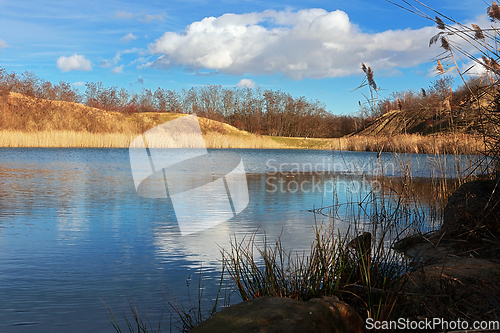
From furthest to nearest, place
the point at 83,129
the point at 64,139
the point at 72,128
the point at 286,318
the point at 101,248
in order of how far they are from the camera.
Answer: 1. the point at 72,128
2. the point at 83,129
3. the point at 64,139
4. the point at 101,248
5. the point at 286,318

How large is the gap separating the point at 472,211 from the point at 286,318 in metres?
2.97

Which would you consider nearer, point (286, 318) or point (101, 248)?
point (286, 318)

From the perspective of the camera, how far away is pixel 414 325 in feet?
6.46

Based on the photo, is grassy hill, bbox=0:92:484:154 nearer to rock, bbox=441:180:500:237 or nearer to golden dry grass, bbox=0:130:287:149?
golden dry grass, bbox=0:130:287:149

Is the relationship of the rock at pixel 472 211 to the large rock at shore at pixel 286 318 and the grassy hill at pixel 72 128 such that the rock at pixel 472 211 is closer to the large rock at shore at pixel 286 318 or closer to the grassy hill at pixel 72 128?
the large rock at shore at pixel 286 318

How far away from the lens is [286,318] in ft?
5.77

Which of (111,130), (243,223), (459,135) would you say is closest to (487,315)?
(243,223)

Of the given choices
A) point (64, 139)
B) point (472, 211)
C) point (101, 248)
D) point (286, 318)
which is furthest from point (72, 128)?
point (286, 318)

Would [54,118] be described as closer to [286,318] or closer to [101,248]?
[101,248]

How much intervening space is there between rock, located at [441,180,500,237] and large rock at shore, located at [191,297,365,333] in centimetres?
221

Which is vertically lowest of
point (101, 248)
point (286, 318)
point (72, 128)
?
point (101, 248)

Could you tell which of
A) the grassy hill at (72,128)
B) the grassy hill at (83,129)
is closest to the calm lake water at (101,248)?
the grassy hill at (83,129)

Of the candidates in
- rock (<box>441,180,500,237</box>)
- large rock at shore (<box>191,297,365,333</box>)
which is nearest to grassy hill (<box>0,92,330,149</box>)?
rock (<box>441,180,500,237</box>)

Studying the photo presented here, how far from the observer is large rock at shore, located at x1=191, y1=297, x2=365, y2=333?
173cm
